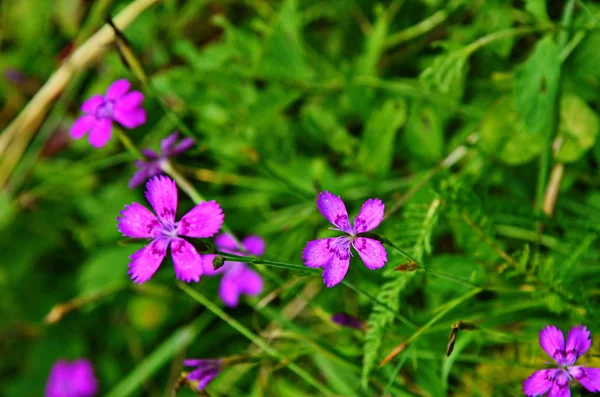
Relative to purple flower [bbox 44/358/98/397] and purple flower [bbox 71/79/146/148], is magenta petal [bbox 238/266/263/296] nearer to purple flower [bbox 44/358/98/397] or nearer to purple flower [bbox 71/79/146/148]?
purple flower [bbox 71/79/146/148]

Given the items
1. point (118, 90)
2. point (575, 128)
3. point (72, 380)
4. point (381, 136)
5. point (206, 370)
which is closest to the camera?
point (206, 370)

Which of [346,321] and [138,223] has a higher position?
[138,223]

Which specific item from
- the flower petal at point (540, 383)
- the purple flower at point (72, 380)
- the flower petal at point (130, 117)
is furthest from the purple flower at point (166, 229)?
the purple flower at point (72, 380)

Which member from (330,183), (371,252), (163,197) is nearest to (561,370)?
(371,252)

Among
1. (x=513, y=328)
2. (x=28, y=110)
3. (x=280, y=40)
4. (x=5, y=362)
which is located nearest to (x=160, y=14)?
(x=28, y=110)

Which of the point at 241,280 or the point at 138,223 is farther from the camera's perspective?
the point at 241,280

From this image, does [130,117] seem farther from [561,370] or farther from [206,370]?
[561,370]
